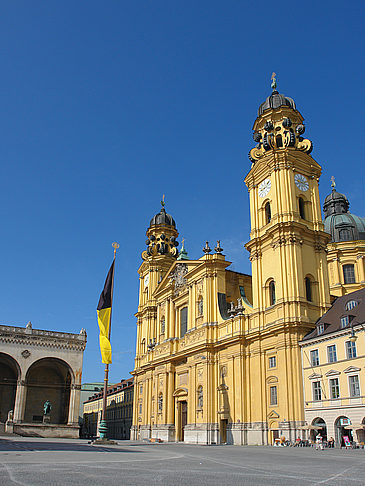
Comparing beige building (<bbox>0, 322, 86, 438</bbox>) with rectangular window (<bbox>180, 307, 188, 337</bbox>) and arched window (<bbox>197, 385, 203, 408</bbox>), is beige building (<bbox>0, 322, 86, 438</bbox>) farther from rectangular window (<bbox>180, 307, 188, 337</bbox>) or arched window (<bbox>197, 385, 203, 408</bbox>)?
arched window (<bbox>197, 385, 203, 408</bbox>)

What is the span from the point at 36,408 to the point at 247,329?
4070 centimetres

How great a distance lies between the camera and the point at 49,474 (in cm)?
1091

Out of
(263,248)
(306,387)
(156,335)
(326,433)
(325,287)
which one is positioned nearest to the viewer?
(326,433)

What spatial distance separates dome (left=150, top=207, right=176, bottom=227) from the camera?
70.8m

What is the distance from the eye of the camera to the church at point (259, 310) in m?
37.9

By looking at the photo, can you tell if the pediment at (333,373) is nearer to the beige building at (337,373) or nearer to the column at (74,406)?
the beige building at (337,373)

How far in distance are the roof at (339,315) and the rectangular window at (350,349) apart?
1107 millimetres

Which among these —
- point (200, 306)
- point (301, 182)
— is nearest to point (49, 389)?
point (200, 306)

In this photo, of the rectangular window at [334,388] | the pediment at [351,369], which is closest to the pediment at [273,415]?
the rectangular window at [334,388]

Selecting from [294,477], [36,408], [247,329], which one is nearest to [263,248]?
[247,329]

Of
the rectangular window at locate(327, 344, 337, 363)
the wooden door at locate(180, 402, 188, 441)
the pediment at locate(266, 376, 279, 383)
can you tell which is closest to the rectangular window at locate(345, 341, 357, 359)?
the rectangular window at locate(327, 344, 337, 363)

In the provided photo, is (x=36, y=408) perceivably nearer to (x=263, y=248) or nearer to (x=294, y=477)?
(x=263, y=248)

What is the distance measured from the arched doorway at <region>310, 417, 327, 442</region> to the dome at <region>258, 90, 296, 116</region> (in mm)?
31033

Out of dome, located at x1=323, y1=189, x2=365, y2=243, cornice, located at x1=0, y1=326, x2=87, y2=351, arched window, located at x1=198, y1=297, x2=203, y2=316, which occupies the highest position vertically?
dome, located at x1=323, y1=189, x2=365, y2=243
